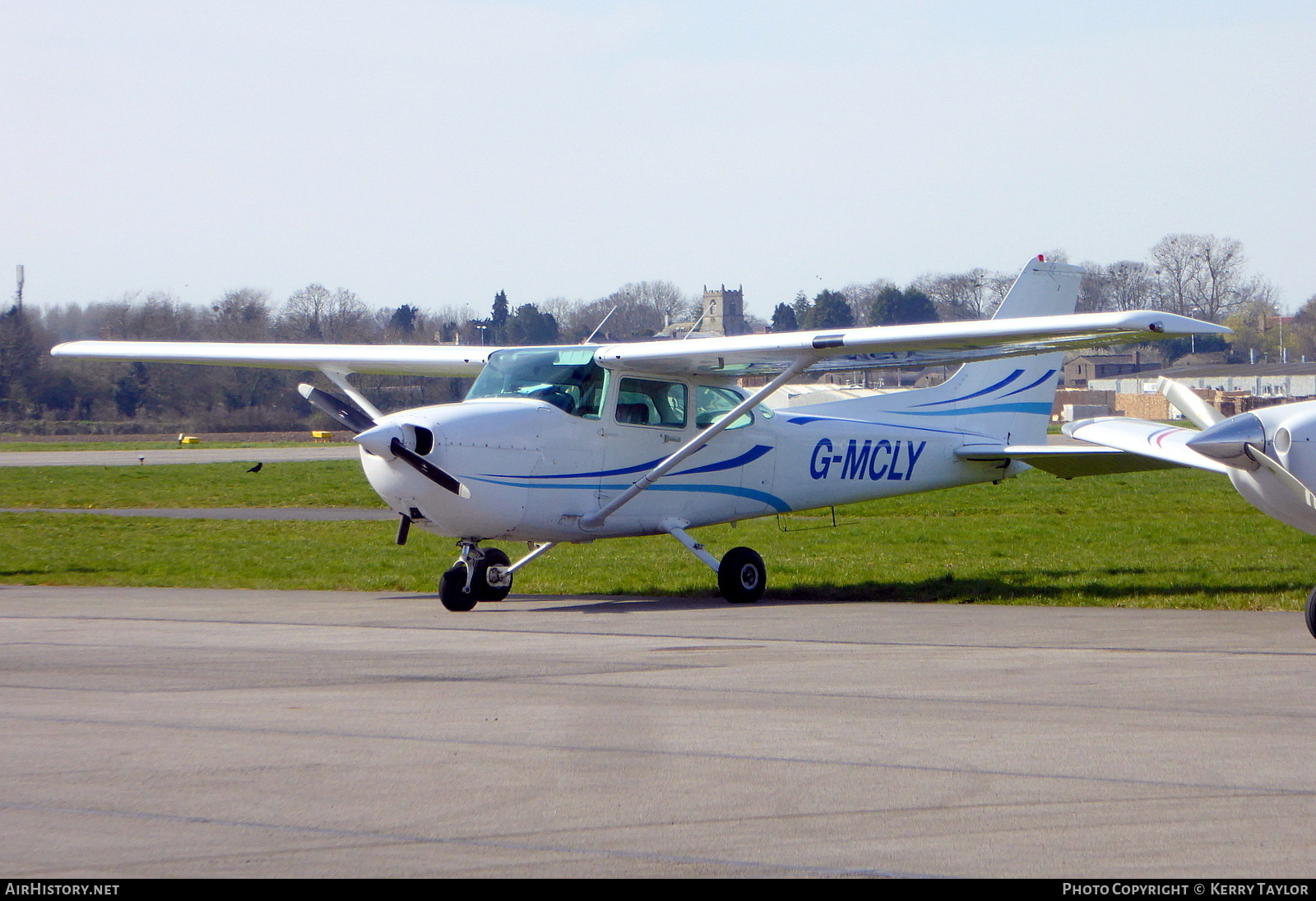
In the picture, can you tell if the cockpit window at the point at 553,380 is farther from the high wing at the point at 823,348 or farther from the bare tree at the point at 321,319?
the bare tree at the point at 321,319

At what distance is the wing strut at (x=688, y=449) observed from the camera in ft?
42.4

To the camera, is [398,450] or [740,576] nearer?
[398,450]

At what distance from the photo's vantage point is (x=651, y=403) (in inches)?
534

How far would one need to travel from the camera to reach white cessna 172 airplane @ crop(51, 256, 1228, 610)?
11805 mm

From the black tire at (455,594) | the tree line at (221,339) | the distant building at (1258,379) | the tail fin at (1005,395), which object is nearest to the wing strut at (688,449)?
the black tire at (455,594)

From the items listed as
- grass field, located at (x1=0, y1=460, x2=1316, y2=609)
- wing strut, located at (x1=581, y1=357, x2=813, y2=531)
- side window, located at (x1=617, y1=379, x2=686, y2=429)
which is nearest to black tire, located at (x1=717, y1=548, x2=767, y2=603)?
grass field, located at (x1=0, y1=460, x2=1316, y2=609)

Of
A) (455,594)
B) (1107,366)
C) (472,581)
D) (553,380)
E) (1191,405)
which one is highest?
(1107,366)

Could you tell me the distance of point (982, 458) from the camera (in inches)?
618

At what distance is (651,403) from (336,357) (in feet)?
13.7

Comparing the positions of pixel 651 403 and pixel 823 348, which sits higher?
pixel 823 348

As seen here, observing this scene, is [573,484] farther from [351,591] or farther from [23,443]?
[23,443]

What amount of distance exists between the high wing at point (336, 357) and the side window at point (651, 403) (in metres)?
→ 2.14

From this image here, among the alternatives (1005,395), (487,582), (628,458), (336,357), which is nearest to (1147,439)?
(1005,395)

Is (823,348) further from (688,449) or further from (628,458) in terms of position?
(628,458)
